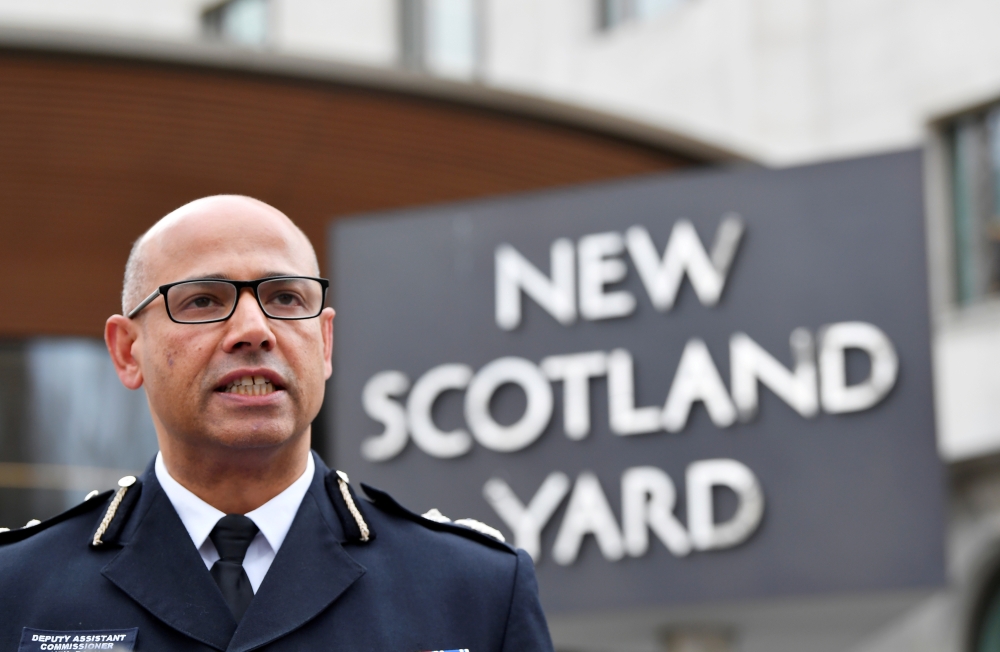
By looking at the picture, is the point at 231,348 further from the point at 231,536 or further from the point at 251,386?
the point at 231,536

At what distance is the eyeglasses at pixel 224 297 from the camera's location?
251cm

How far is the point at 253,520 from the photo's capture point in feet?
8.36

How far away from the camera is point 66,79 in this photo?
1463 centimetres

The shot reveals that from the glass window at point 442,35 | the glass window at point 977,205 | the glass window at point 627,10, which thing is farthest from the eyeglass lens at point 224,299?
the glass window at point 442,35

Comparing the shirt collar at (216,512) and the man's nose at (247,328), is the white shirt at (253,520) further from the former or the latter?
the man's nose at (247,328)

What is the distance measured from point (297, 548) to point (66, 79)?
12798mm

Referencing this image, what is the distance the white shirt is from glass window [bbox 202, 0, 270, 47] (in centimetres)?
2415

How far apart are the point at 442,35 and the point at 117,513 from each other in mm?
21919

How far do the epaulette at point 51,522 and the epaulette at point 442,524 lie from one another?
16.5 inches

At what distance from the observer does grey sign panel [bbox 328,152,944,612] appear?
12.0 m

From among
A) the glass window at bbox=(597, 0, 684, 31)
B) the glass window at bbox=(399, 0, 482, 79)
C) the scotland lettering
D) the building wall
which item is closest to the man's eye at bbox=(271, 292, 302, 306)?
the scotland lettering

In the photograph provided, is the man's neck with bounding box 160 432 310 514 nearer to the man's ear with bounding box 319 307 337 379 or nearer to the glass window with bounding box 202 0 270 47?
the man's ear with bounding box 319 307 337 379

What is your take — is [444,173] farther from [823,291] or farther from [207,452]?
[207,452]

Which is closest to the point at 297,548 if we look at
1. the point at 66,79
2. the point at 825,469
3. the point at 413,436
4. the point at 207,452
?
Answer: the point at 207,452
